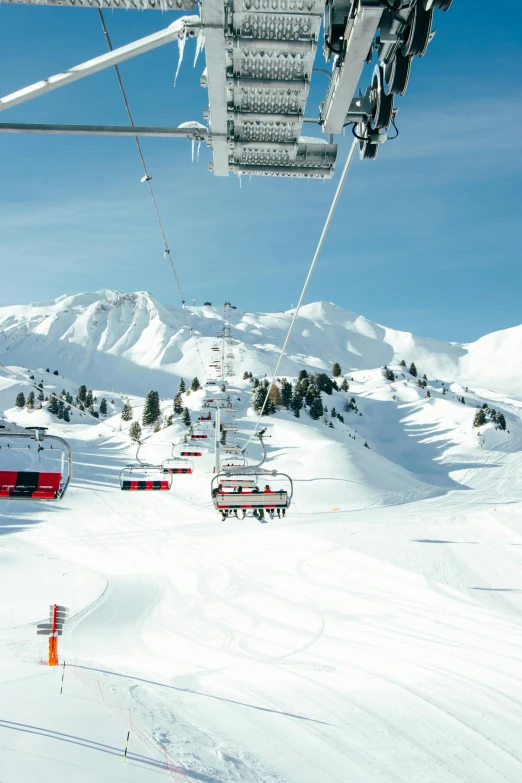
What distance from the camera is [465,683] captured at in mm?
16359

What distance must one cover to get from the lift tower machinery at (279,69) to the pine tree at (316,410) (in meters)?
90.9

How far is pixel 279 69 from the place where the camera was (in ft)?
12.5

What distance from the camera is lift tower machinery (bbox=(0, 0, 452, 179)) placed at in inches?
129

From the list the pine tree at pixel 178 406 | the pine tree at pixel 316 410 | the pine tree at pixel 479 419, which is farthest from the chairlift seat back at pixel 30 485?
the pine tree at pixel 479 419

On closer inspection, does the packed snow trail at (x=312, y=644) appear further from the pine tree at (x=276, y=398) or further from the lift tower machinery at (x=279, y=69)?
the pine tree at (x=276, y=398)

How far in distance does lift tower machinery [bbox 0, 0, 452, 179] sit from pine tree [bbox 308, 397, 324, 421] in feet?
298

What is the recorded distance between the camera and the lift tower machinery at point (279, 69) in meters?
3.29

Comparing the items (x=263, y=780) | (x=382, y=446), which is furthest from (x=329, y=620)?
(x=382, y=446)

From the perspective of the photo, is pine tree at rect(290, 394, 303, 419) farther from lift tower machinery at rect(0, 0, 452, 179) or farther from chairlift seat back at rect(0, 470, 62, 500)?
lift tower machinery at rect(0, 0, 452, 179)

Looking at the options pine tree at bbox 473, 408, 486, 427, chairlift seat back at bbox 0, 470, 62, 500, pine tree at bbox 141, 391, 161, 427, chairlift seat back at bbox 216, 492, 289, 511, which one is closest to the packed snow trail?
chairlift seat back at bbox 0, 470, 62, 500

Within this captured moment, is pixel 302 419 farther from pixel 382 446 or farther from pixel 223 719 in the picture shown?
pixel 223 719

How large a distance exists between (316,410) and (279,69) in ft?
302

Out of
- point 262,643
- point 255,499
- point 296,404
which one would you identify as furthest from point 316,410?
point 255,499

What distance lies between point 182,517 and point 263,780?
4014 centimetres
